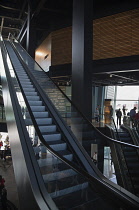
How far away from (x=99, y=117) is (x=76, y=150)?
704cm

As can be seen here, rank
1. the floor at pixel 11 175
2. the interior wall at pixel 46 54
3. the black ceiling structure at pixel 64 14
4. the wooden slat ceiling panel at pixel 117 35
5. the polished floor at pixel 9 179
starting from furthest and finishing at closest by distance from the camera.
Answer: the interior wall at pixel 46 54 → the black ceiling structure at pixel 64 14 → the wooden slat ceiling panel at pixel 117 35 → the polished floor at pixel 9 179 → the floor at pixel 11 175

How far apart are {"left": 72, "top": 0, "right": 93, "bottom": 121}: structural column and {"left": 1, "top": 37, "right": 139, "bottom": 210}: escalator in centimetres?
125

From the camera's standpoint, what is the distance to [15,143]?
5.45m

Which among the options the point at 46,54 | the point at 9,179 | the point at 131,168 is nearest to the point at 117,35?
the point at 46,54

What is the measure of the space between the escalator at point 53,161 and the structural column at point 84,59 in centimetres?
125

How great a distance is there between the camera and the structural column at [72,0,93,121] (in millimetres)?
8656

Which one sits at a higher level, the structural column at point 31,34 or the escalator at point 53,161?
the structural column at point 31,34

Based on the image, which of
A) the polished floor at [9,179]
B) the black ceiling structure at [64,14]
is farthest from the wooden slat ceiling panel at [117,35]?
the polished floor at [9,179]

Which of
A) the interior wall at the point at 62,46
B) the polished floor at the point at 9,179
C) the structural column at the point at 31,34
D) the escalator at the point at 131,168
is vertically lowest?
the polished floor at the point at 9,179

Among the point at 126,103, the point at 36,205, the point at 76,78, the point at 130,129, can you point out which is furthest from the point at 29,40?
the point at 36,205

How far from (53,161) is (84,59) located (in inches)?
210

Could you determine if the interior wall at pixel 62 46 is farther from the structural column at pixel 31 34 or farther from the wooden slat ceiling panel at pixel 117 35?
the structural column at pixel 31 34

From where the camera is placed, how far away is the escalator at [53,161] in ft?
10.7

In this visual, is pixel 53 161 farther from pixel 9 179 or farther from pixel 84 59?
pixel 9 179
